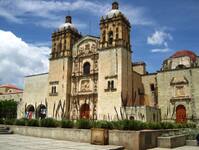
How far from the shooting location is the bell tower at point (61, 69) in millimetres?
34156

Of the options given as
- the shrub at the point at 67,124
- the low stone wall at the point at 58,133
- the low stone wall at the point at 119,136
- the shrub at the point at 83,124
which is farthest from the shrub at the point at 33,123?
the shrub at the point at 83,124

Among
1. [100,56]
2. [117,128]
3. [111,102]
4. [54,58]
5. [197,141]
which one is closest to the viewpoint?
[117,128]

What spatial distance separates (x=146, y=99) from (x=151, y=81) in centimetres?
252

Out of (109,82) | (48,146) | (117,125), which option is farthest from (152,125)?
(109,82)

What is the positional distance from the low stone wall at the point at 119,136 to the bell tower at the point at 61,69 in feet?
55.8

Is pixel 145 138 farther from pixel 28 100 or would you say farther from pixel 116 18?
pixel 28 100

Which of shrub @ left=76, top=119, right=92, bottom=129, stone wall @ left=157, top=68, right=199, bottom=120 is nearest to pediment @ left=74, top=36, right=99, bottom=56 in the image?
stone wall @ left=157, top=68, right=199, bottom=120

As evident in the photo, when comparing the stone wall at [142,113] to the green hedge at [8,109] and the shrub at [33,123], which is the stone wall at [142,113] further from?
the green hedge at [8,109]

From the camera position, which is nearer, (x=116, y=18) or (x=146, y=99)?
(x=116, y=18)

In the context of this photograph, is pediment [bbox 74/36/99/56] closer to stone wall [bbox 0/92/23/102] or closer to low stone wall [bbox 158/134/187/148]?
low stone wall [bbox 158/134/187/148]

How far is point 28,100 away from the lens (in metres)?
40.4

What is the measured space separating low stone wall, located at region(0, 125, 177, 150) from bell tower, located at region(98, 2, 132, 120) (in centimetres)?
1257

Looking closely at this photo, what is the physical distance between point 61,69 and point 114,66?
8.78 metres

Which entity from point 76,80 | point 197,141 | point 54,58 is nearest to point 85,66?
point 76,80
